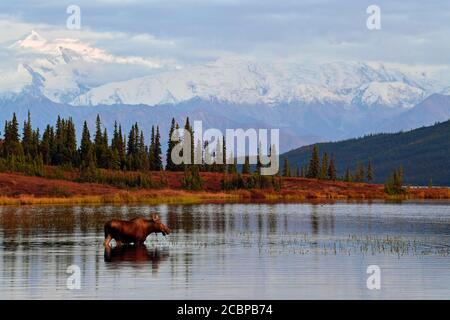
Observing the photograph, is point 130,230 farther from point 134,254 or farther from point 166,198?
point 166,198

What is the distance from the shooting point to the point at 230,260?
54.2m

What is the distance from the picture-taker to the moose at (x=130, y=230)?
202ft

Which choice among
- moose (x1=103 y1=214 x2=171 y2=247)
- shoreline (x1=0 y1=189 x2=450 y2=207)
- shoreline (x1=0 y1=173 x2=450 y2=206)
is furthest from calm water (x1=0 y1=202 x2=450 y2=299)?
shoreline (x1=0 y1=173 x2=450 y2=206)

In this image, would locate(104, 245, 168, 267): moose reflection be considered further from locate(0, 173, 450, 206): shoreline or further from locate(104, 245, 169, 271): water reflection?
locate(0, 173, 450, 206): shoreline

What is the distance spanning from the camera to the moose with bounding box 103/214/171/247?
2421 inches

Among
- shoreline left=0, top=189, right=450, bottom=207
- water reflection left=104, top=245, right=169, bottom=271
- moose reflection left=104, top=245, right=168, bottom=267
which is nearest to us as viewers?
water reflection left=104, top=245, right=169, bottom=271

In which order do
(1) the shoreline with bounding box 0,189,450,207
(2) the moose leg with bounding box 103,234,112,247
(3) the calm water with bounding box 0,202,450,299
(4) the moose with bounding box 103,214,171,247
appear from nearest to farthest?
(3) the calm water with bounding box 0,202,450,299
(2) the moose leg with bounding box 103,234,112,247
(4) the moose with bounding box 103,214,171,247
(1) the shoreline with bounding box 0,189,450,207

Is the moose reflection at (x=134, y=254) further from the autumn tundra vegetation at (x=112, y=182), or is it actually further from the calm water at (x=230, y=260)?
the autumn tundra vegetation at (x=112, y=182)

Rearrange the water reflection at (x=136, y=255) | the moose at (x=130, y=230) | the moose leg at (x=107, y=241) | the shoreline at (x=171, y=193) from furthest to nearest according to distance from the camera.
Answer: the shoreline at (x=171, y=193), the moose at (x=130, y=230), the moose leg at (x=107, y=241), the water reflection at (x=136, y=255)

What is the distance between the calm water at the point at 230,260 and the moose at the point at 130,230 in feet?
3.38

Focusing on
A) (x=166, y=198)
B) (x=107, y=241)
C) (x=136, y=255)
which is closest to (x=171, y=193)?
(x=166, y=198)

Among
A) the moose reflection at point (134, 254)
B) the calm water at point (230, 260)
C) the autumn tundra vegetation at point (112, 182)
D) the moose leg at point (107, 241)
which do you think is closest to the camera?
the calm water at point (230, 260)

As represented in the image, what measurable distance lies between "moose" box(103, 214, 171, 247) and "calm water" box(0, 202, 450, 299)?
3.38 ft

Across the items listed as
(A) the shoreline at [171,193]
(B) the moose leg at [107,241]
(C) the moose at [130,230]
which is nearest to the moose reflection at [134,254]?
(B) the moose leg at [107,241]
